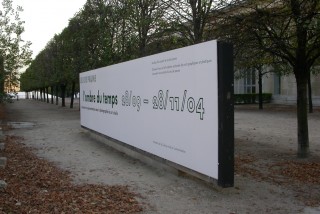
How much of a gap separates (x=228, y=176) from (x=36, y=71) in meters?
47.8

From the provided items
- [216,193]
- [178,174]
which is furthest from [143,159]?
[216,193]

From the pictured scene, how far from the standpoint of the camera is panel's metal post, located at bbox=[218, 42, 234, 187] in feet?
20.6

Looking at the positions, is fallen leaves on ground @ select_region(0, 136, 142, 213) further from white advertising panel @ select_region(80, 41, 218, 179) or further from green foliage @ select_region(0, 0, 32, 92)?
green foliage @ select_region(0, 0, 32, 92)

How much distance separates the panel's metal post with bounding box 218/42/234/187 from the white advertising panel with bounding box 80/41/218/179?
0.10 metres

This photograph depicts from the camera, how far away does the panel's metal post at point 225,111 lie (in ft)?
20.6

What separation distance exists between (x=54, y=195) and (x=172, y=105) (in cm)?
273

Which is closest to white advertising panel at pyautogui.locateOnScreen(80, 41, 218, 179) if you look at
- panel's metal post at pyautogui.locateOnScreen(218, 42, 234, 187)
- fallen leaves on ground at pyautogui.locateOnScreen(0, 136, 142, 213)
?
panel's metal post at pyautogui.locateOnScreen(218, 42, 234, 187)

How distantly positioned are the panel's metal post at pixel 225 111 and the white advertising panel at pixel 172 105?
4.1 inches

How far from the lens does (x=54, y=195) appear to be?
Answer: 21.4ft

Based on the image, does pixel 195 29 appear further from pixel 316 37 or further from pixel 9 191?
pixel 9 191

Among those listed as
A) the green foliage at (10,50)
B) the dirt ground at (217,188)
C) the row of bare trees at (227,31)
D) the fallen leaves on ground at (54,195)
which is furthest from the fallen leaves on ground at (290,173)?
the green foliage at (10,50)

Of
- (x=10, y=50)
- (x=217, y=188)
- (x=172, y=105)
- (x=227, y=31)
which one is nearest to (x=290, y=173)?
(x=217, y=188)


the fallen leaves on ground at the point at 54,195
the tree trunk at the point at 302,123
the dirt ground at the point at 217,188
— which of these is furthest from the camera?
the tree trunk at the point at 302,123

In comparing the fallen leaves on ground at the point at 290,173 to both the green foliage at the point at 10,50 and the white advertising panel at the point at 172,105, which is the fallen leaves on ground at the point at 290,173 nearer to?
the white advertising panel at the point at 172,105
